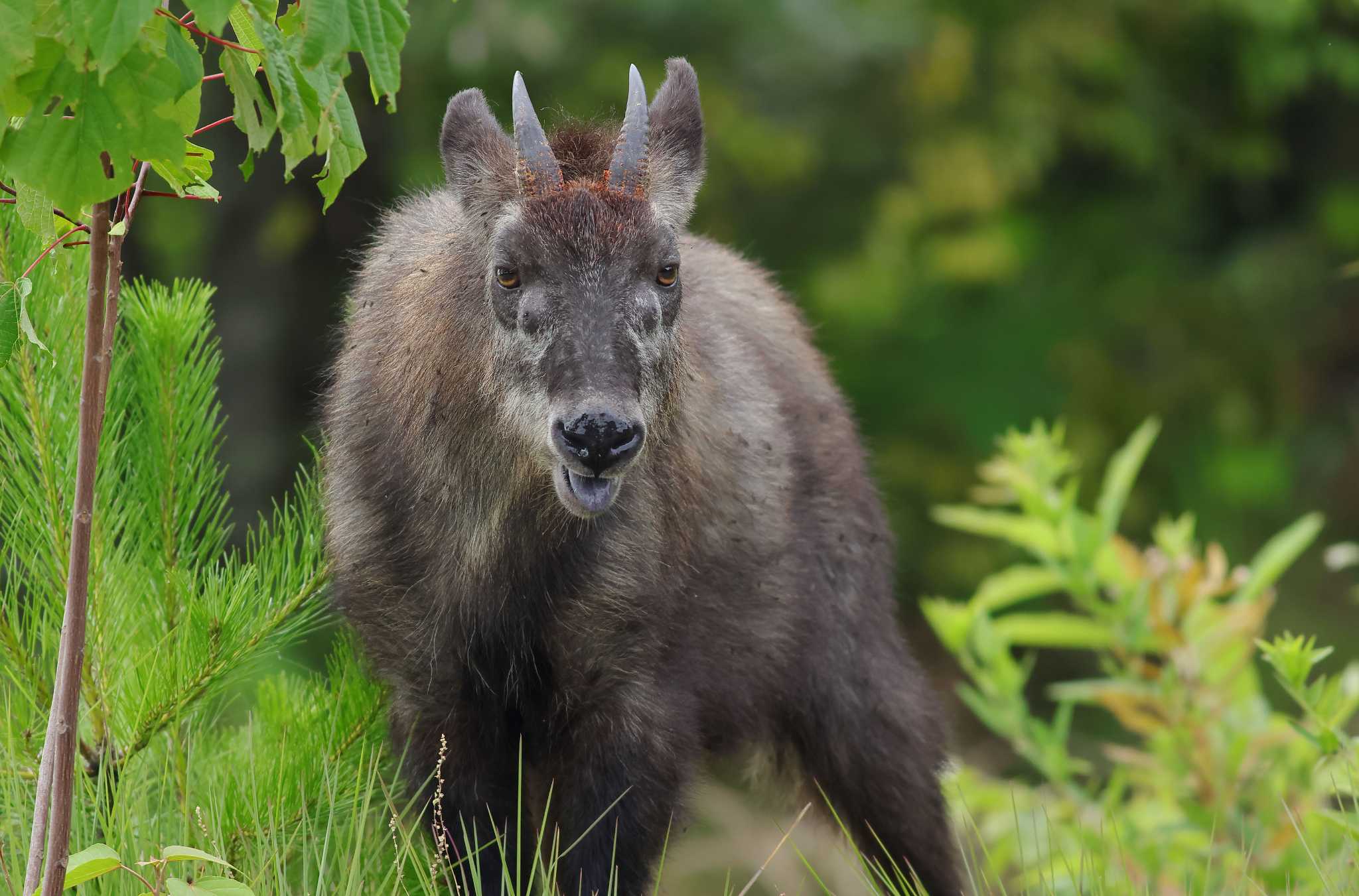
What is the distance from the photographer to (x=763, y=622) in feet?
14.0

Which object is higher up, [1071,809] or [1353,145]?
[1353,145]

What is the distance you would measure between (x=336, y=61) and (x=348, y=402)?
1.87 meters

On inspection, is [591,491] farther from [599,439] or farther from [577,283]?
[577,283]

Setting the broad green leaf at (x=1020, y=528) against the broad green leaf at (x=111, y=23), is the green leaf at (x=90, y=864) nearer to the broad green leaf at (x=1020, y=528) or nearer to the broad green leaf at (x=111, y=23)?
the broad green leaf at (x=111, y=23)

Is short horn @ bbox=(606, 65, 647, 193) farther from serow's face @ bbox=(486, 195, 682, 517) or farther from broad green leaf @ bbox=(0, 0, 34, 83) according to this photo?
broad green leaf @ bbox=(0, 0, 34, 83)

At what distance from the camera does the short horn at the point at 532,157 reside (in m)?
3.54

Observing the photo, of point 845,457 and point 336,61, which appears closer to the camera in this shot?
point 336,61

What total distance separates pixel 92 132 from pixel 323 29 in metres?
0.39

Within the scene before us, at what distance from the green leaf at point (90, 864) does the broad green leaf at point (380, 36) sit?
126 cm

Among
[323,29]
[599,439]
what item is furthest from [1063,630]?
[323,29]

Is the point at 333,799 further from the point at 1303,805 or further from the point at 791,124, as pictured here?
the point at 791,124

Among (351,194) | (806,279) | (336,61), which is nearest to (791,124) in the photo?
(806,279)

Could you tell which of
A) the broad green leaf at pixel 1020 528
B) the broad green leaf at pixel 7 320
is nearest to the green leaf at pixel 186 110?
the broad green leaf at pixel 7 320

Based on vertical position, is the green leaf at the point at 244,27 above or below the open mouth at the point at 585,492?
above
